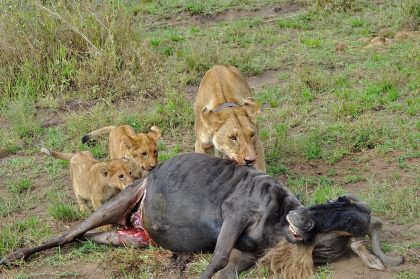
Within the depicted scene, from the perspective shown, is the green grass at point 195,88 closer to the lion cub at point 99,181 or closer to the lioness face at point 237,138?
the lion cub at point 99,181

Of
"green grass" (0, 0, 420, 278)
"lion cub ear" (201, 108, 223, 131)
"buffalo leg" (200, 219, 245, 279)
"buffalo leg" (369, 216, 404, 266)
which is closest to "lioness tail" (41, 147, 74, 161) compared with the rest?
"green grass" (0, 0, 420, 278)

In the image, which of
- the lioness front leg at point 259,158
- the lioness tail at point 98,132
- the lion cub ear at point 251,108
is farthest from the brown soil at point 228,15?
the lioness front leg at point 259,158

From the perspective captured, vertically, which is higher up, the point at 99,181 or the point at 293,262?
the point at 293,262

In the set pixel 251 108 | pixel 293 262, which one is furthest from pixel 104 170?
pixel 293 262

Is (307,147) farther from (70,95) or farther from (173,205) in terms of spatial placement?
(70,95)

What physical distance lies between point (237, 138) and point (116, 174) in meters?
1.05

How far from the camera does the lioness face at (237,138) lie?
6975 mm

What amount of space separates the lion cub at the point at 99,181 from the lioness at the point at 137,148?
24cm

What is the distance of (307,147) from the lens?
331 inches

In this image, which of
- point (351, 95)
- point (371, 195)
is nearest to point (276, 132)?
point (351, 95)

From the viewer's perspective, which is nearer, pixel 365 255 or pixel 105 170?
pixel 365 255

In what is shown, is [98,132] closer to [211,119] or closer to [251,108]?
[211,119]

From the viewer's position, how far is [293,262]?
5.35 meters

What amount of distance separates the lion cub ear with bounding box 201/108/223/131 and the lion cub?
0.77m
